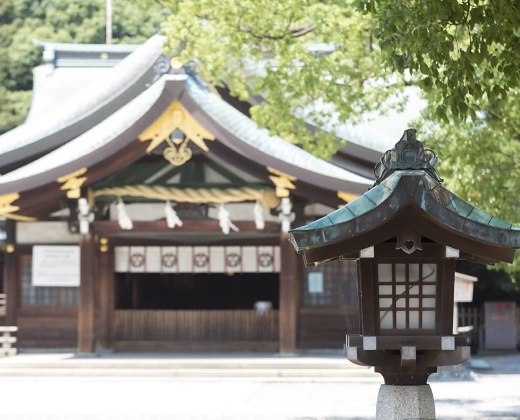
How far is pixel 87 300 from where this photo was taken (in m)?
22.9

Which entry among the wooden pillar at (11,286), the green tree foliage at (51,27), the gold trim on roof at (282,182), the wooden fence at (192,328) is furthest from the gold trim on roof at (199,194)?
the green tree foliage at (51,27)

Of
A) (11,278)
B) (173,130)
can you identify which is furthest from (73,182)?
(11,278)

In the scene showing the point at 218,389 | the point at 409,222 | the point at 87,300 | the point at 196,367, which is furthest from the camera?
the point at 87,300

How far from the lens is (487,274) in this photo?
94.8ft

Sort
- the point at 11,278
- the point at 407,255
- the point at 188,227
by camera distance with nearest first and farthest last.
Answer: the point at 407,255 < the point at 188,227 < the point at 11,278

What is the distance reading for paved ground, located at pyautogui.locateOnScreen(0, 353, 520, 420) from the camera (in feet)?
53.8

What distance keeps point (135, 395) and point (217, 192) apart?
5148 mm

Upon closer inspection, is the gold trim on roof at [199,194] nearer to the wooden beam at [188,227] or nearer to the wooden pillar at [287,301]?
the wooden beam at [188,227]

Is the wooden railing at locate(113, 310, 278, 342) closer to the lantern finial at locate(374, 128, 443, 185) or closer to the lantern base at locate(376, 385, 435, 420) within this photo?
the lantern base at locate(376, 385, 435, 420)

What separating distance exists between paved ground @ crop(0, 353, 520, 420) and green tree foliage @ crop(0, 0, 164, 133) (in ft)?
79.3

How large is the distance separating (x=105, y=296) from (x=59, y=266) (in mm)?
1144

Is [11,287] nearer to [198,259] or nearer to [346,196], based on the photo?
[198,259]

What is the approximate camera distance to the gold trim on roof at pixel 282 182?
22044 millimetres

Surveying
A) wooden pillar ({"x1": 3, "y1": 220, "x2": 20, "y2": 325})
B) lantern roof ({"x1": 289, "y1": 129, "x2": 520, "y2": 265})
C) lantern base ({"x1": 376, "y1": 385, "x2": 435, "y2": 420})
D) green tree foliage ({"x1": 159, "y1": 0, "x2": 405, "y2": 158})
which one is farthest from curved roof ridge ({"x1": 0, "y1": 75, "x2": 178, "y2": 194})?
lantern base ({"x1": 376, "y1": 385, "x2": 435, "y2": 420})
